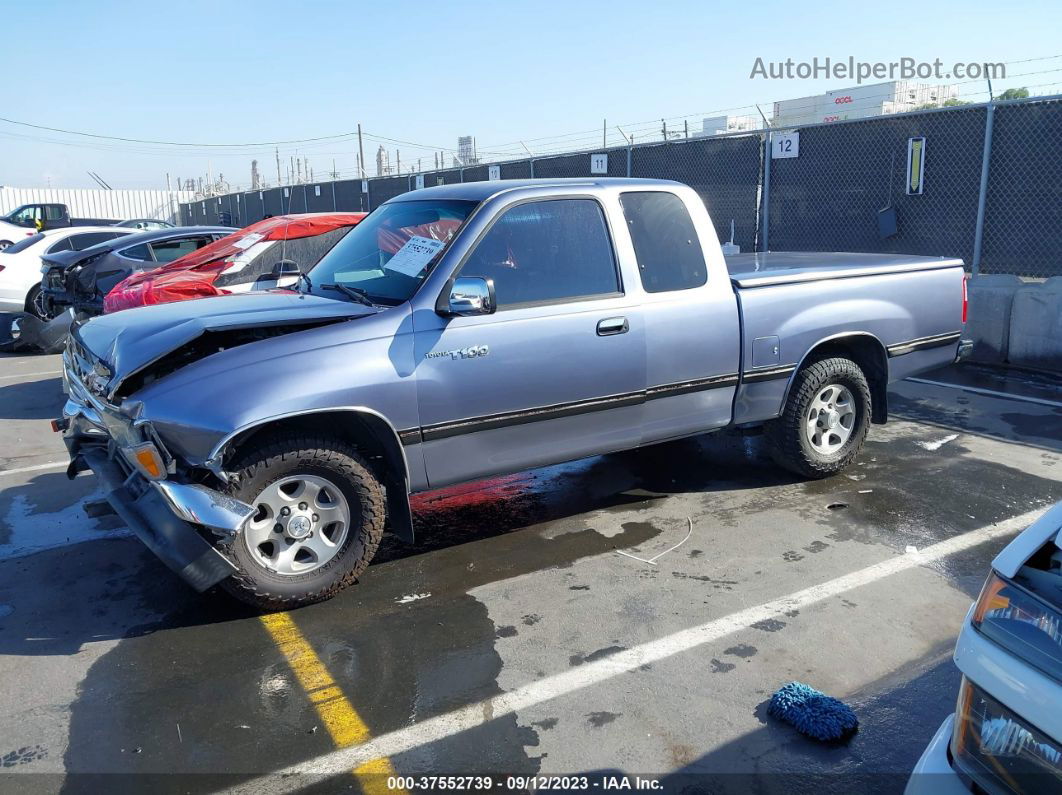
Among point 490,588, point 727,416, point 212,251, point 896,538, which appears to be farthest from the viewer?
point 212,251

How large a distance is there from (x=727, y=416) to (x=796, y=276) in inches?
40.7

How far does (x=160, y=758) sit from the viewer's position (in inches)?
119

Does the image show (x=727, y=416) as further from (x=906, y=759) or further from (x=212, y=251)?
(x=212, y=251)

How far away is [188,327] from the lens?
3.90 meters

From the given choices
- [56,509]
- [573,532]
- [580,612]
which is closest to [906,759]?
[580,612]

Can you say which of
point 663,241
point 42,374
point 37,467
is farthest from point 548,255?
point 42,374

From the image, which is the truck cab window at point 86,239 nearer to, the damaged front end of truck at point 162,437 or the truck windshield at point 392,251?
the truck windshield at point 392,251

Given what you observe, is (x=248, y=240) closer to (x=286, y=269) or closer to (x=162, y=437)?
(x=286, y=269)

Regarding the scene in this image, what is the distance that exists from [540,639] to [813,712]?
120 centimetres

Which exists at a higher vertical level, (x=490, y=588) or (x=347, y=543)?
(x=347, y=543)

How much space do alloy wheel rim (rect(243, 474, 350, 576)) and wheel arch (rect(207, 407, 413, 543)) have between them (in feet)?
0.80

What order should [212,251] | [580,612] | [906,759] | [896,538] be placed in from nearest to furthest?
[906,759] < [580,612] < [896,538] < [212,251]

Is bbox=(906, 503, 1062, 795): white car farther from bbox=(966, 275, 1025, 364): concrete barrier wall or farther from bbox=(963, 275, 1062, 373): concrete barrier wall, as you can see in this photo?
bbox=(966, 275, 1025, 364): concrete barrier wall

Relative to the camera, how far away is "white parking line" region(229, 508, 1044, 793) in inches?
117
